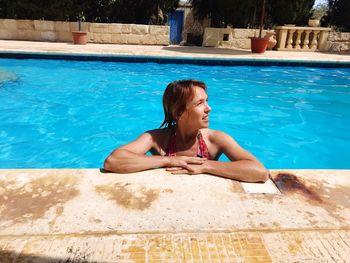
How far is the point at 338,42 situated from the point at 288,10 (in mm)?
2583

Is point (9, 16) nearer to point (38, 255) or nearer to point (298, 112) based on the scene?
point (298, 112)

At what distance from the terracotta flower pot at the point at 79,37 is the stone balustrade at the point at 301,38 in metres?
7.80

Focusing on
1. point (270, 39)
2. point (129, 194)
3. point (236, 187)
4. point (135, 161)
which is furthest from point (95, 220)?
point (270, 39)

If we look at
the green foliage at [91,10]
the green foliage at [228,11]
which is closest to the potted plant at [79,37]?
the green foliage at [91,10]

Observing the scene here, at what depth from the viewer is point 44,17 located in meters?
14.2

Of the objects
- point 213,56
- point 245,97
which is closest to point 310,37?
point 213,56

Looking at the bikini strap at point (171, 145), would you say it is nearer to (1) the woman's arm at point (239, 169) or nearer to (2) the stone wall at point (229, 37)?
(1) the woman's arm at point (239, 169)

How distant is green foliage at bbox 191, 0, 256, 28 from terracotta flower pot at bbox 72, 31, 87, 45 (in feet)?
19.0

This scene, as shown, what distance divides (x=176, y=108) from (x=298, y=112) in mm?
5275

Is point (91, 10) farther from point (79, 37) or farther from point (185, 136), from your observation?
point (185, 136)

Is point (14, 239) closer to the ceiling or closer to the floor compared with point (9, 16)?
closer to the floor

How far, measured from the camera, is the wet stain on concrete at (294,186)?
208 centimetres

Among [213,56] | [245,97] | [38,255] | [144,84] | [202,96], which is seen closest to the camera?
[38,255]

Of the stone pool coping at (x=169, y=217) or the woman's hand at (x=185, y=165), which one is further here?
the woman's hand at (x=185, y=165)
